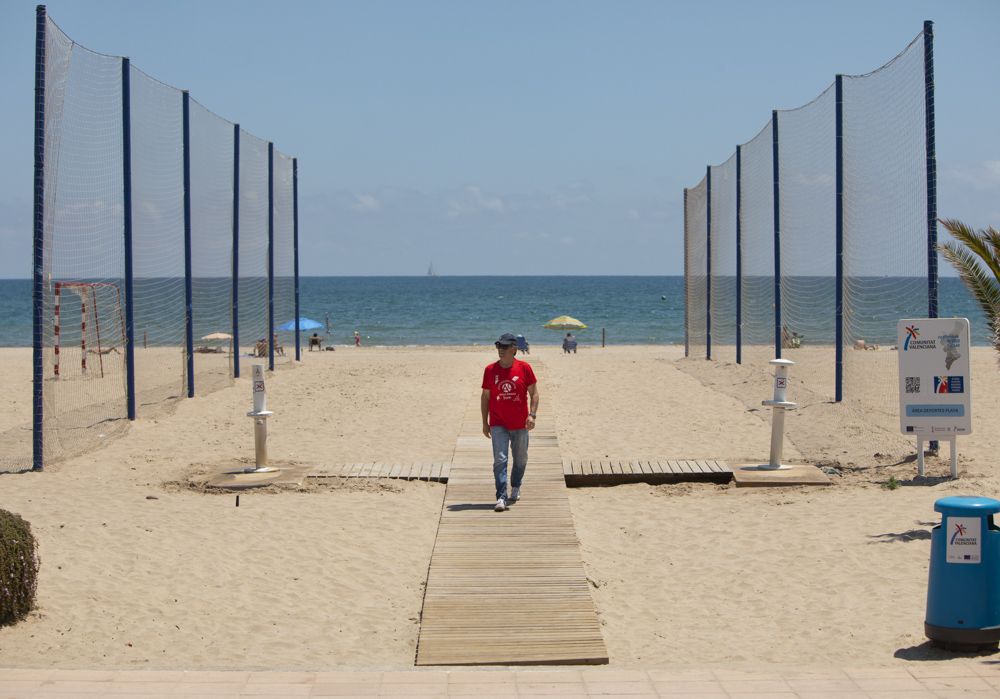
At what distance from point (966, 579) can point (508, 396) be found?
12.6ft

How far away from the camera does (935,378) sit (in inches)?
403

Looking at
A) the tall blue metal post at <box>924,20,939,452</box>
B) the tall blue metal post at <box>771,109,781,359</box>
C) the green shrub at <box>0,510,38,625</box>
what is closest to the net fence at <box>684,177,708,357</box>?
the tall blue metal post at <box>771,109,781,359</box>

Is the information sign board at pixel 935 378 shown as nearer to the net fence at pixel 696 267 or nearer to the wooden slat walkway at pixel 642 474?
the wooden slat walkway at pixel 642 474

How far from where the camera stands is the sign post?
1012cm

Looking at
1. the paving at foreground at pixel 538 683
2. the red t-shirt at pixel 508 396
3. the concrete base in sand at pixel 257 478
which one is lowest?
the paving at foreground at pixel 538 683

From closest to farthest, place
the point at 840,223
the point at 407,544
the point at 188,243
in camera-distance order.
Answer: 1. the point at 407,544
2. the point at 840,223
3. the point at 188,243

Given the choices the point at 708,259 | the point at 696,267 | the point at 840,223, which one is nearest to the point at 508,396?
the point at 840,223

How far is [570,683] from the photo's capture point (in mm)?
5145

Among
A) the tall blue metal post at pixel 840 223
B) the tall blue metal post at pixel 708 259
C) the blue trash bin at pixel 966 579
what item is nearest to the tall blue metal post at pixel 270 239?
the tall blue metal post at pixel 708 259

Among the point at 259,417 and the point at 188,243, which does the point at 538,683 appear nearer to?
the point at 259,417

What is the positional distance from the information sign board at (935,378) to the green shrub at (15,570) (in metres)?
7.44

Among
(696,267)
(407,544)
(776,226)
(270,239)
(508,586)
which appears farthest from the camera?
(696,267)

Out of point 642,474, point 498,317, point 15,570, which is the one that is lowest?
point 642,474

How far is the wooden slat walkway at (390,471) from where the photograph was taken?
1044 cm
